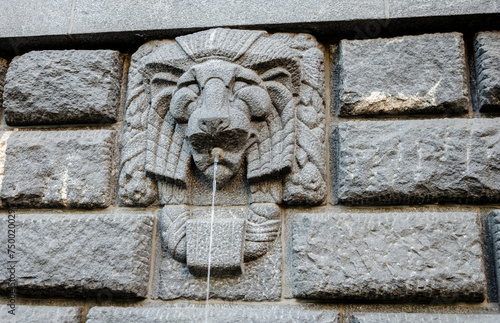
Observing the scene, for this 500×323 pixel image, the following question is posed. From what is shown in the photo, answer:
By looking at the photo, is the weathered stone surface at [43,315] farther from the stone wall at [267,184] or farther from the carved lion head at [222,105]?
the carved lion head at [222,105]

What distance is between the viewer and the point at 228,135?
6.91 ft

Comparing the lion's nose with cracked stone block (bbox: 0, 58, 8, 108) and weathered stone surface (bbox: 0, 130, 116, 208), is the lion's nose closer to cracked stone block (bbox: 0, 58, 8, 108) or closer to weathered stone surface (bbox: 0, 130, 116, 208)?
weathered stone surface (bbox: 0, 130, 116, 208)

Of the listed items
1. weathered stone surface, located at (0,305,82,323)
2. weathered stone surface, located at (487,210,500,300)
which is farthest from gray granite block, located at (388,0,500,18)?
weathered stone surface, located at (0,305,82,323)

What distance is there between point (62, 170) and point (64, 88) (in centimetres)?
41

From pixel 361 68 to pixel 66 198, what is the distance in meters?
1.47

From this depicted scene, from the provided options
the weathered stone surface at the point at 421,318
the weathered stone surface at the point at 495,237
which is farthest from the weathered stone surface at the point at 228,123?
the weathered stone surface at the point at 495,237

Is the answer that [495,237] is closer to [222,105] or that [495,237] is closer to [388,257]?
[388,257]

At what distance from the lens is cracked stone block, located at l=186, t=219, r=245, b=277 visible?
6.68 feet

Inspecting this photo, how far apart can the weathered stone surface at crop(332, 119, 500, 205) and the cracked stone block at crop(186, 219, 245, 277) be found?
479mm

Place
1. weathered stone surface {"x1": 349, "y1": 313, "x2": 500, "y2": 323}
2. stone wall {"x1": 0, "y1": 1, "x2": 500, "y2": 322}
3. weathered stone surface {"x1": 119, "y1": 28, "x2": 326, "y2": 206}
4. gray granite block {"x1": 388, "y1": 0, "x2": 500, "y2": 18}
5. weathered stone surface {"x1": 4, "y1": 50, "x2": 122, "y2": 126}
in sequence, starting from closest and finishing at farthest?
weathered stone surface {"x1": 349, "y1": 313, "x2": 500, "y2": 323} < stone wall {"x1": 0, "y1": 1, "x2": 500, "y2": 322} < weathered stone surface {"x1": 119, "y1": 28, "x2": 326, "y2": 206} < gray granite block {"x1": 388, "y1": 0, "x2": 500, "y2": 18} < weathered stone surface {"x1": 4, "y1": 50, "x2": 122, "y2": 126}

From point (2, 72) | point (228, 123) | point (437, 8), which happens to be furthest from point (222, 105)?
point (2, 72)

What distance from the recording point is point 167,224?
7.16ft

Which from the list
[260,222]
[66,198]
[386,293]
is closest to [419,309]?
[386,293]

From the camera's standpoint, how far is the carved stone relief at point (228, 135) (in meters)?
2.12
